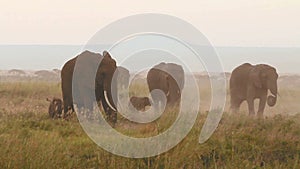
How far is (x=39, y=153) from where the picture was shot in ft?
22.1

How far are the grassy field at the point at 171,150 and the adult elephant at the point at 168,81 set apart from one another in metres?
4.07

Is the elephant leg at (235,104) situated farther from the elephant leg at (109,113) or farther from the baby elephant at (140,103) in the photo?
the elephant leg at (109,113)

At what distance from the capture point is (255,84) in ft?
48.5

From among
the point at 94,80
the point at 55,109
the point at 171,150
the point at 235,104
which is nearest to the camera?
the point at 171,150

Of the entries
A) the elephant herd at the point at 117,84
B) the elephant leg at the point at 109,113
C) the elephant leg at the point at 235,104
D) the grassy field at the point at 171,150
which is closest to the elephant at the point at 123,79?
the elephant herd at the point at 117,84

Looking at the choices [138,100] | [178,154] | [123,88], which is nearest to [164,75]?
[123,88]

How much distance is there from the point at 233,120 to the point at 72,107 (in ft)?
12.9

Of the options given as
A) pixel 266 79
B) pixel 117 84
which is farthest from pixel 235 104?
pixel 117 84

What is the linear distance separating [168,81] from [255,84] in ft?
8.23

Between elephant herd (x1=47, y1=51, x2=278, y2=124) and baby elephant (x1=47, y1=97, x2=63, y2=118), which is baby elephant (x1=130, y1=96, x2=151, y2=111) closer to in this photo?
elephant herd (x1=47, y1=51, x2=278, y2=124)

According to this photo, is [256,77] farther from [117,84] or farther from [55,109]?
[55,109]

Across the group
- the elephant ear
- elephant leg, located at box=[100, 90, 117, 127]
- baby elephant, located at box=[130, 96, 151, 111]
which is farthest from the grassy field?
the elephant ear

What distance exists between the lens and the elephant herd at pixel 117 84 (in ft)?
39.1

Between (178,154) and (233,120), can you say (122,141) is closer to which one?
(178,154)
